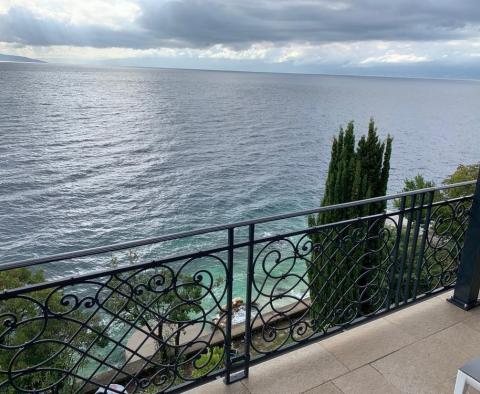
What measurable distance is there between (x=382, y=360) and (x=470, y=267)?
1.29m

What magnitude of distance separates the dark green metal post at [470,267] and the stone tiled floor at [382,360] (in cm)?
13

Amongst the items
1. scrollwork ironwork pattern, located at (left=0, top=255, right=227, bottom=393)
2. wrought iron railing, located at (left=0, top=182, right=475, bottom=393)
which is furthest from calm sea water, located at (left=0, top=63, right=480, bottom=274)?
wrought iron railing, located at (left=0, top=182, right=475, bottom=393)

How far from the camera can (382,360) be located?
3.05 m

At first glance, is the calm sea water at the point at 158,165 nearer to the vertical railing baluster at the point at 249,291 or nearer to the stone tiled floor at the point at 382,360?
the stone tiled floor at the point at 382,360

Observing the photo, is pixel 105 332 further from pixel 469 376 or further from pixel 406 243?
→ pixel 406 243

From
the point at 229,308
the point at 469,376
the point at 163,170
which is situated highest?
the point at 469,376

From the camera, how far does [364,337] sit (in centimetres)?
333

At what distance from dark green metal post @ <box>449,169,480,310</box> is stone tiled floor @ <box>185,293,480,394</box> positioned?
13 cm

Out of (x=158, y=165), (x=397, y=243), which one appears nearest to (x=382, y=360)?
(x=397, y=243)

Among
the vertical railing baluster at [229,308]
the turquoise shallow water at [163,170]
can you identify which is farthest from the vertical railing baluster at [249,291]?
the turquoise shallow water at [163,170]

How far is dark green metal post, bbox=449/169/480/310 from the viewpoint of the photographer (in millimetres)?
3418

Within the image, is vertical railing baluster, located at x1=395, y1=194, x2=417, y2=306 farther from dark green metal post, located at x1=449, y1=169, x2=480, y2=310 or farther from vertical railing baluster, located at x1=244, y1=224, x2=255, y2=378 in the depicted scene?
vertical railing baluster, located at x1=244, y1=224, x2=255, y2=378

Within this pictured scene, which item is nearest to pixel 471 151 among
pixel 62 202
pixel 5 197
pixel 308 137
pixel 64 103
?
pixel 308 137

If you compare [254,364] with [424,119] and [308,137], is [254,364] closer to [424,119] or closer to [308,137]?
[308,137]
